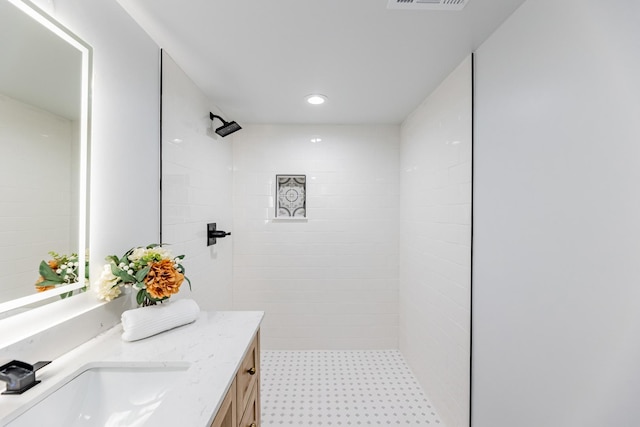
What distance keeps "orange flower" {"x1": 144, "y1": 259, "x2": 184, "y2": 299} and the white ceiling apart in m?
1.10

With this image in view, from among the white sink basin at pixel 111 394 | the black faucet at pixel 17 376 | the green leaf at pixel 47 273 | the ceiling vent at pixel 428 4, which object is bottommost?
the white sink basin at pixel 111 394

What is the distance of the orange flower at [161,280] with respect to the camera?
1.17m

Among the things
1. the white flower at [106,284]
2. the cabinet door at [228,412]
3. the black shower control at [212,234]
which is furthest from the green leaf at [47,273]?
the black shower control at [212,234]

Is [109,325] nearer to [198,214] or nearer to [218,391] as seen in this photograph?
[218,391]

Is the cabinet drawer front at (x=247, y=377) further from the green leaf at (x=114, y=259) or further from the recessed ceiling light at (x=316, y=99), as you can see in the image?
the recessed ceiling light at (x=316, y=99)

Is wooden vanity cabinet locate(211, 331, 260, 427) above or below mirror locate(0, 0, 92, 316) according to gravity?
below

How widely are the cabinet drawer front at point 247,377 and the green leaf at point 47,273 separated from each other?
690 millimetres

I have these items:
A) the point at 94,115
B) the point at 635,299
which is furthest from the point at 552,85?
the point at 94,115

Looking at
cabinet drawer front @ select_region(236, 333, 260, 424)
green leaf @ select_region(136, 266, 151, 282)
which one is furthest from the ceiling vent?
cabinet drawer front @ select_region(236, 333, 260, 424)

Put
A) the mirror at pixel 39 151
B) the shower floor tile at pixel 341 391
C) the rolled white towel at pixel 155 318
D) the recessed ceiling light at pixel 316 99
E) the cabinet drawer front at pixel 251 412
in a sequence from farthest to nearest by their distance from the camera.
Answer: the recessed ceiling light at pixel 316 99 < the shower floor tile at pixel 341 391 < the cabinet drawer front at pixel 251 412 < the rolled white towel at pixel 155 318 < the mirror at pixel 39 151

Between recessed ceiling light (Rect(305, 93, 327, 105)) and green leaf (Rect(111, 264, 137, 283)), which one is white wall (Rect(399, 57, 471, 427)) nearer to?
recessed ceiling light (Rect(305, 93, 327, 105))

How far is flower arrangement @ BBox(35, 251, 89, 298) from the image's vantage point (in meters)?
0.97

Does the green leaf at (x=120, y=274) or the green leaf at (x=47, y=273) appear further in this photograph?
the green leaf at (x=120, y=274)

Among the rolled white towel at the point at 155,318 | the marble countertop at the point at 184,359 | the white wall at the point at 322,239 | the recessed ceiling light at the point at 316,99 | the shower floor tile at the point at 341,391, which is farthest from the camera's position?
the white wall at the point at 322,239
